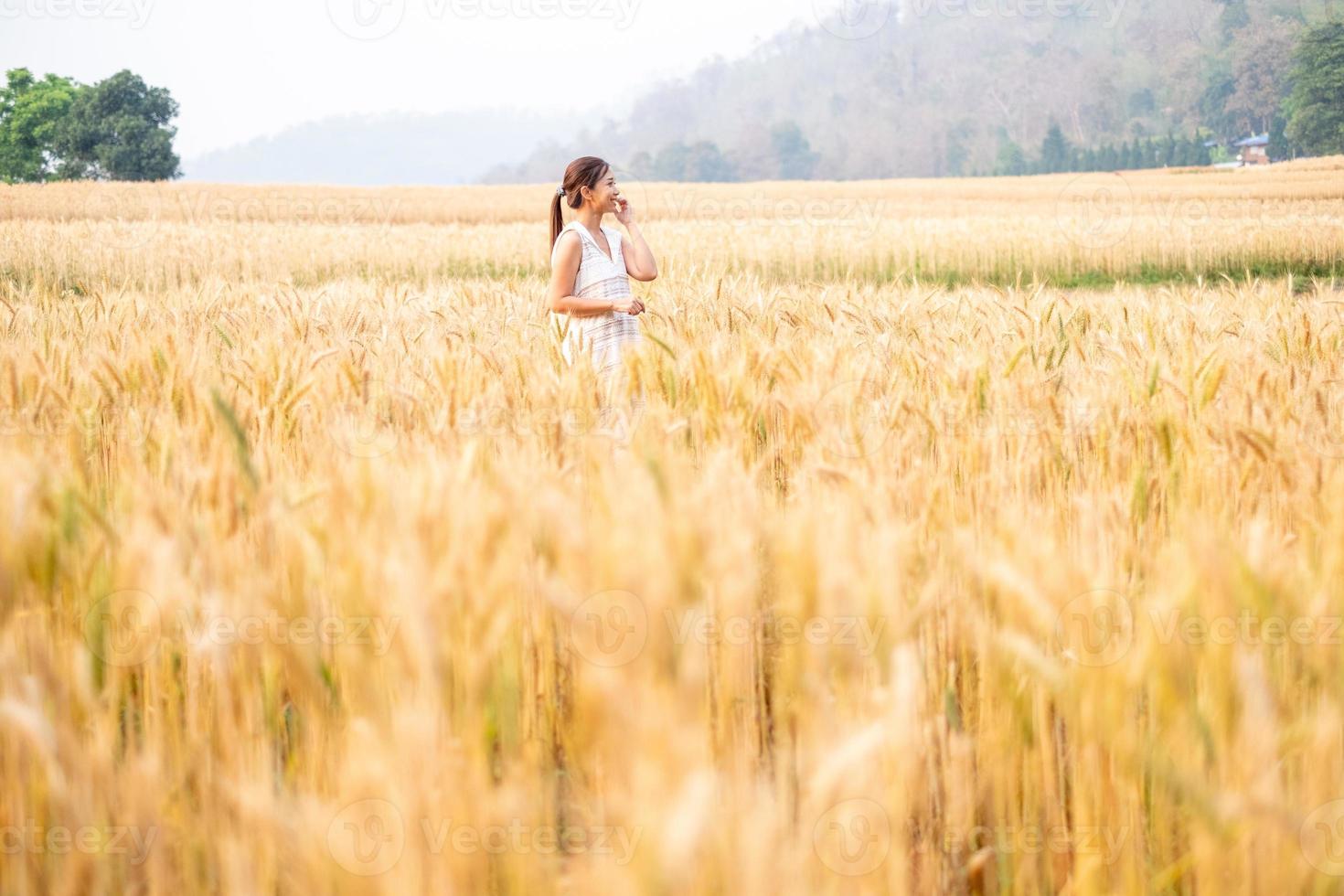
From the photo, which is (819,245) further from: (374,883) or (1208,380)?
(374,883)

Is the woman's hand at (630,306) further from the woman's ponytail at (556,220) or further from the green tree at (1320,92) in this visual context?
the green tree at (1320,92)

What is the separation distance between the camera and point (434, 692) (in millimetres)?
→ 1000

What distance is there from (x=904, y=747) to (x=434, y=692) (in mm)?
491

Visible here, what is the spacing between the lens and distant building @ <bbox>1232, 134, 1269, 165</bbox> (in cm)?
7825

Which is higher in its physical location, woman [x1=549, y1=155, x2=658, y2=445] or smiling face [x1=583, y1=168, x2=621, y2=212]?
smiling face [x1=583, y1=168, x2=621, y2=212]

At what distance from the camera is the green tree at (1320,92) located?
63.7 meters

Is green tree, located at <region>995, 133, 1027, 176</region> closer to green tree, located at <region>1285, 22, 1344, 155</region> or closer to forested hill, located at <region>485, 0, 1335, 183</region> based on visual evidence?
forested hill, located at <region>485, 0, 1335, 183</region>

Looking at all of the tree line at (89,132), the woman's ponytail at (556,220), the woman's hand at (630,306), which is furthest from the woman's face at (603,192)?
the tree line at (89,132)

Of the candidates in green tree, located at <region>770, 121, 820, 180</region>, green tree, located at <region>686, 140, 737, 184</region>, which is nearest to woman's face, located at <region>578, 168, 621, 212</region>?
green tree, located at <region>686, 140, 737, 184</region>

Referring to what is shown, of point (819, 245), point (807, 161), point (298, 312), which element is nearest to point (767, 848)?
point (298, 312)

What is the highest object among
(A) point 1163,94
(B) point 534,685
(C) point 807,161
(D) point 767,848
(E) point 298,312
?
(A) point 1163,94

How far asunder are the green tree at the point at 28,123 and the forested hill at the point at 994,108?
6858 centimetres

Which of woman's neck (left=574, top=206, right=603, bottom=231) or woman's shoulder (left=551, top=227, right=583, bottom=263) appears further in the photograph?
woman's neck (left=574, top=206, right=603, bottom=231)

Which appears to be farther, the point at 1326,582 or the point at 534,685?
the point at 534,685
